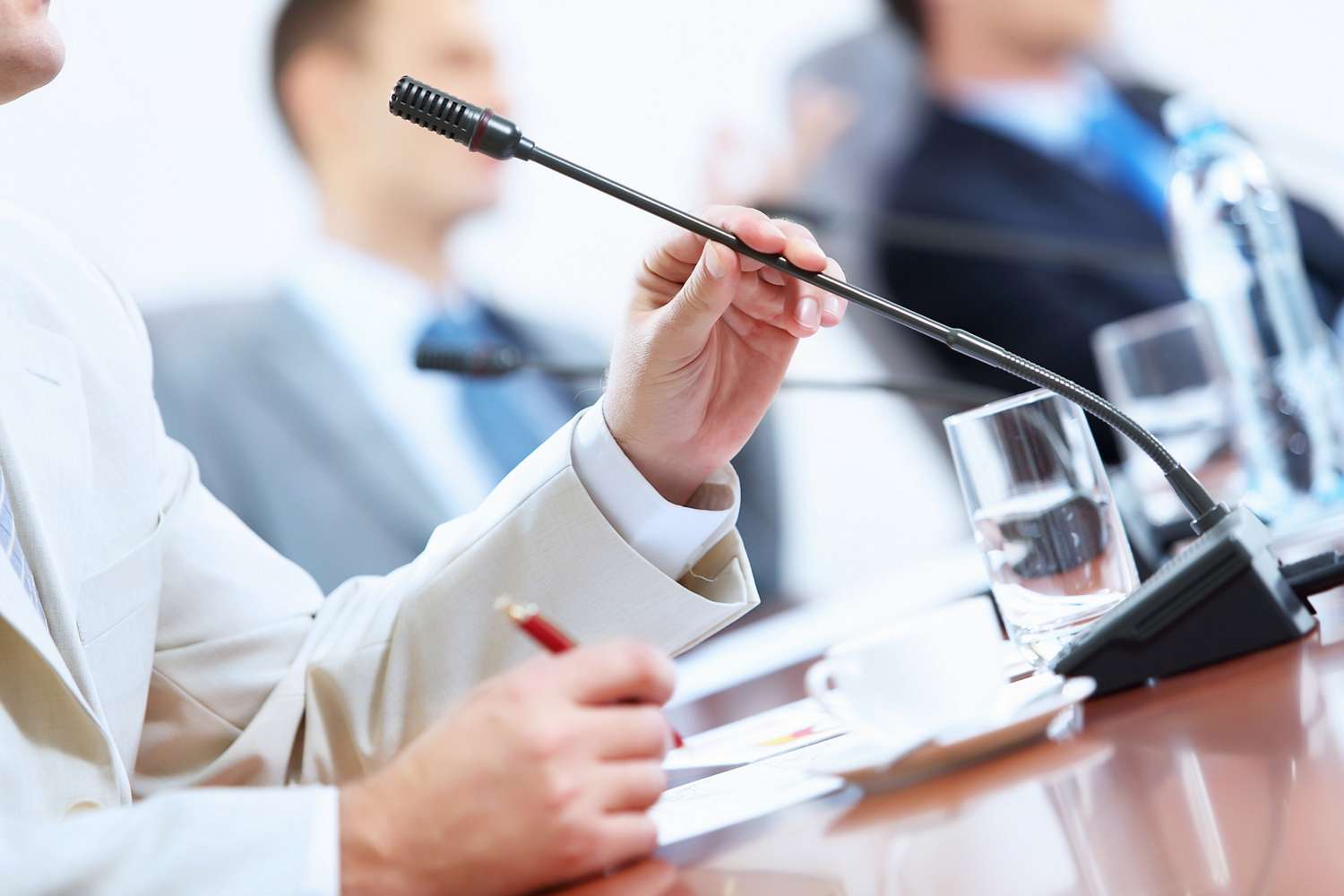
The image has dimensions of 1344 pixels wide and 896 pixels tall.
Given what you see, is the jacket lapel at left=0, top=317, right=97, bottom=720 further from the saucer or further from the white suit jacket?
the saucer

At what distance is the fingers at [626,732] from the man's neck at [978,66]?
2.73m

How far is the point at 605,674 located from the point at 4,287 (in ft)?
2.23

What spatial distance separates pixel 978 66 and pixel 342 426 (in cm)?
174

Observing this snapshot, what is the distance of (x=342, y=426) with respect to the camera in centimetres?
227

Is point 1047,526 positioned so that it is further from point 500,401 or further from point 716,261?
point 500,401

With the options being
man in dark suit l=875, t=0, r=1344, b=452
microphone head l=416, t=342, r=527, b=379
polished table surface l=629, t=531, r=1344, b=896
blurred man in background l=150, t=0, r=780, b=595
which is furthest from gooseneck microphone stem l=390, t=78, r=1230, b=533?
man in dark suit l=875, t=0, r=1344, b=452

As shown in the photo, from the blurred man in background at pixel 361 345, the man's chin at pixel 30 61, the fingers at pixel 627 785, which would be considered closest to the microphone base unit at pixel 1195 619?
the fingers at pixel 627 785

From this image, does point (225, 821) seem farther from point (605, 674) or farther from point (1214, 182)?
point (1214, 182)

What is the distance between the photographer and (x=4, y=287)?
0.94m

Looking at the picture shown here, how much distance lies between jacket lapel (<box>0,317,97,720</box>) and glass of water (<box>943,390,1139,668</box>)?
530mm

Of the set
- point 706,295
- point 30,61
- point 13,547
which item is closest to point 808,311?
point 706,295

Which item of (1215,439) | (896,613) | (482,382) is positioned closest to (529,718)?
(896,613)

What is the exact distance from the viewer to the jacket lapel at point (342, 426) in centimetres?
225

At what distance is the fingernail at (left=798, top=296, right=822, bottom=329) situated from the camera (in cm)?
72
